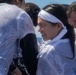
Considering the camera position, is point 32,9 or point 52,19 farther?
point 32,9

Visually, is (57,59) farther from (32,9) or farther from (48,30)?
(32,9)

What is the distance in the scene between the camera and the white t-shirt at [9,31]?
2.99 metres

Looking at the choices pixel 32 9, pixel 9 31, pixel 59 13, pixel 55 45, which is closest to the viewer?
pixel 9 31

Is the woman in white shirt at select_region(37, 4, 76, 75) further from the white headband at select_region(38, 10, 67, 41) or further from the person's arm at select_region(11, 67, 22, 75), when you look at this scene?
the person's arm at select_region(11, 67, 22, 75)

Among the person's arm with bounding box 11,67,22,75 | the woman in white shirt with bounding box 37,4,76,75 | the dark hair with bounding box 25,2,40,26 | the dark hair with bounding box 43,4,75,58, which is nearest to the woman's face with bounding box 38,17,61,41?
the woman in white shirt with bounding box 37,4,76,75

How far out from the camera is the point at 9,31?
3.01m

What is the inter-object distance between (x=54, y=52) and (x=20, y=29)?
0.51 m

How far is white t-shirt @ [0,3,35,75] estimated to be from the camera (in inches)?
118

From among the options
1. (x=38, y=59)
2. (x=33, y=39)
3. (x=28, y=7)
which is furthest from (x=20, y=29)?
(x=28, y=7)

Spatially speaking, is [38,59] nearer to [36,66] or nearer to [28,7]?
[36,66]

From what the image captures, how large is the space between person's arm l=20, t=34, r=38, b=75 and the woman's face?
1.12 ft

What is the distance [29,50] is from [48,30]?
449 mm

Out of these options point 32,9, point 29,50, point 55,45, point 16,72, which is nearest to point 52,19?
point 55,45

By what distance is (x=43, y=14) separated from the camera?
3494 millimetres
